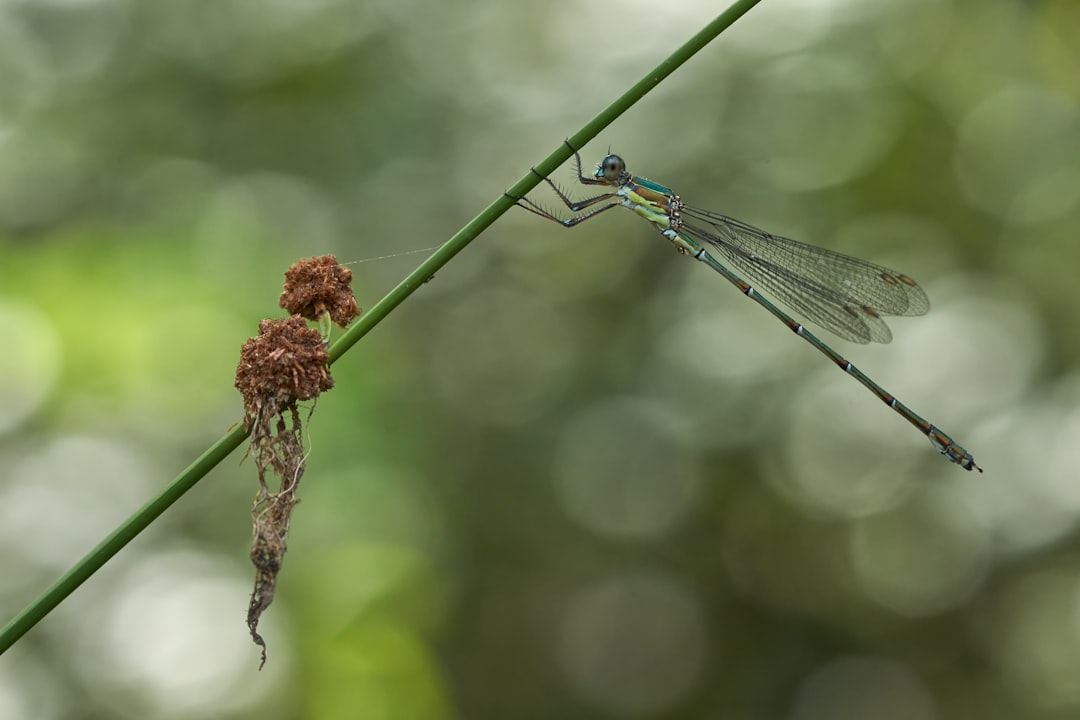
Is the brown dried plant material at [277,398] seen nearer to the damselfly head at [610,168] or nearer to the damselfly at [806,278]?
the damselfly head at [610,168]

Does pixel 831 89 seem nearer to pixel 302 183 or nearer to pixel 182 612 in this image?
pixel 302 183

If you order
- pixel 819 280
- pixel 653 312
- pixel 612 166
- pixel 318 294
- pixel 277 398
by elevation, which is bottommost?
pixel 277 398

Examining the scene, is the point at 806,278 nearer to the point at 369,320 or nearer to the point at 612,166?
the point at 612,166

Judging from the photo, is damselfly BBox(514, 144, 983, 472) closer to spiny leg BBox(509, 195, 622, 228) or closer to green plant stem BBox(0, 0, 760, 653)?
spiny leg BBox(509, 195, 622, 228)

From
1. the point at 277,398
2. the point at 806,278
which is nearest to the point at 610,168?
the point at 806,278

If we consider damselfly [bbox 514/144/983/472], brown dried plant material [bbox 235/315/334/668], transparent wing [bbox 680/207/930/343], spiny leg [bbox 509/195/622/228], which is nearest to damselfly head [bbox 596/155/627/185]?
spiny leg [bbox 509/195/622/228]

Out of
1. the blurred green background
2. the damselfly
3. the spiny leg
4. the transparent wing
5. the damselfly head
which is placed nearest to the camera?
the spiny leg
